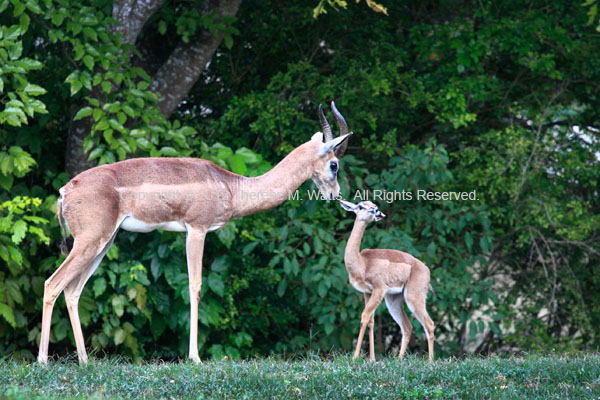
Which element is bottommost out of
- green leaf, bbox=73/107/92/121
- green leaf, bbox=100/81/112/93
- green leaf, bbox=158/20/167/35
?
green leaf, bbox=73/107/92/121

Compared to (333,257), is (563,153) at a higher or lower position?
higher

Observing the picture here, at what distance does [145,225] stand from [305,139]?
490 centimetres

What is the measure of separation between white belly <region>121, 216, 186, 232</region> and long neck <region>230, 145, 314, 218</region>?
2.01ft

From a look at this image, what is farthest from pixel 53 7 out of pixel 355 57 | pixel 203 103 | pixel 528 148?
pixel 528 148

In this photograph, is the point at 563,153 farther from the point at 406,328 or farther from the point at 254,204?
the point at 254,204

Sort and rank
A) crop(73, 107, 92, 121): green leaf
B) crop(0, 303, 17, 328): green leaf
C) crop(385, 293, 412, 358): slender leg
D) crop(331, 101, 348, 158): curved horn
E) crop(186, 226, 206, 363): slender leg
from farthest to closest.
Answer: crop(73, 107, 92, 121): green leaf < crop(0, 303, 17, 328): green leaf < crop(385, 293, 412, 358): slender leg < crop(331, 101, 348, 158): curved horn < crop(186, 226, 206, 363): slender leg

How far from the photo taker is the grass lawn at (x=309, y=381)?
6.20 metres

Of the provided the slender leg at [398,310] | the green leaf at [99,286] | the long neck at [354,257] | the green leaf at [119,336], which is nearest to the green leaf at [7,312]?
the green leaf at [99,286]

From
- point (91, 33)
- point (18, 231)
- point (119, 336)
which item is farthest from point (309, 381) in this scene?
point (91, 33)

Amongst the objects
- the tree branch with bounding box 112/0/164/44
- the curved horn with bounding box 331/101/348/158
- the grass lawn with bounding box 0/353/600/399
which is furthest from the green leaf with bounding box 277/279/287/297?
the tree branch with bounding box 112/0/164/44

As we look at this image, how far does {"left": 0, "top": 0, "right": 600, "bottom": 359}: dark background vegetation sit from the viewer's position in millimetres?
10234

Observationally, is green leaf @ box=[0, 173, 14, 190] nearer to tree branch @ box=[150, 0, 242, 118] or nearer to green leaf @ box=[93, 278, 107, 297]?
green leaf @ box=[93, 278, 107, 297]

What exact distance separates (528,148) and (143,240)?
611 centimetres

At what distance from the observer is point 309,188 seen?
11.3m
